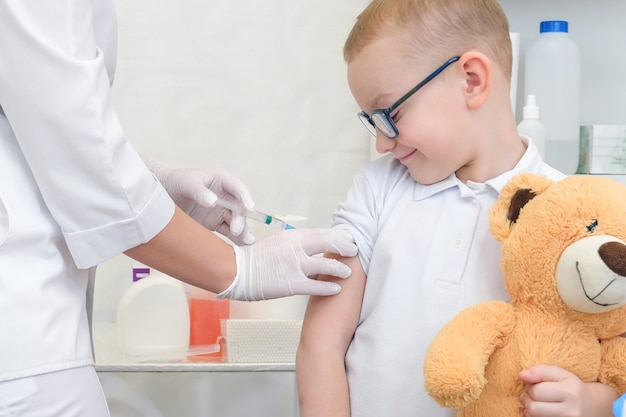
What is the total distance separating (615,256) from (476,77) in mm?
405

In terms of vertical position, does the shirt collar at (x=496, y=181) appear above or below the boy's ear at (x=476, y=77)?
below

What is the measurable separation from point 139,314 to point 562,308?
1141 mm

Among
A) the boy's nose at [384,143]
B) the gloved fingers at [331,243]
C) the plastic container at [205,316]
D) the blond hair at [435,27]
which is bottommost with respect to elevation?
the plastic container at [205,316]

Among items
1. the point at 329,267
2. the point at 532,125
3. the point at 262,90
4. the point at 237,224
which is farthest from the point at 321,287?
the point at 262,90

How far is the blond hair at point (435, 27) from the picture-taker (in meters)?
1.22

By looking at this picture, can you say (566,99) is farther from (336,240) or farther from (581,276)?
(581,276)

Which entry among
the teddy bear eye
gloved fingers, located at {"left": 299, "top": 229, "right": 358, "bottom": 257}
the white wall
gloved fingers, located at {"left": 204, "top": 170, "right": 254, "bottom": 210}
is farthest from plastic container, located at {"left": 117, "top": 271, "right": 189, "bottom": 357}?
the teddy bear eye

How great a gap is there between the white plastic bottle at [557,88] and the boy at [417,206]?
0.79m

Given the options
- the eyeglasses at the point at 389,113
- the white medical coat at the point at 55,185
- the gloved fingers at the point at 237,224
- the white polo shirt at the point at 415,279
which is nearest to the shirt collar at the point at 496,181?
the white polo shirt at the point at 415,279

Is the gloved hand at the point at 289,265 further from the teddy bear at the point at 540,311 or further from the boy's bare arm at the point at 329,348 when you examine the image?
the teddy bear at the point at 540,311

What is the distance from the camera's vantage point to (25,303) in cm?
100

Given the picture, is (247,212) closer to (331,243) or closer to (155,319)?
(331,243)

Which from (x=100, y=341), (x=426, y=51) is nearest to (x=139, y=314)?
(x=100, y=341)

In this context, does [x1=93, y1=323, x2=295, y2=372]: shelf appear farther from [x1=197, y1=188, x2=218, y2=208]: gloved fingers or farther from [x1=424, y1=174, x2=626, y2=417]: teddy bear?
[x1=424, y1=174, x2=626, y2=417]: teddy bear
